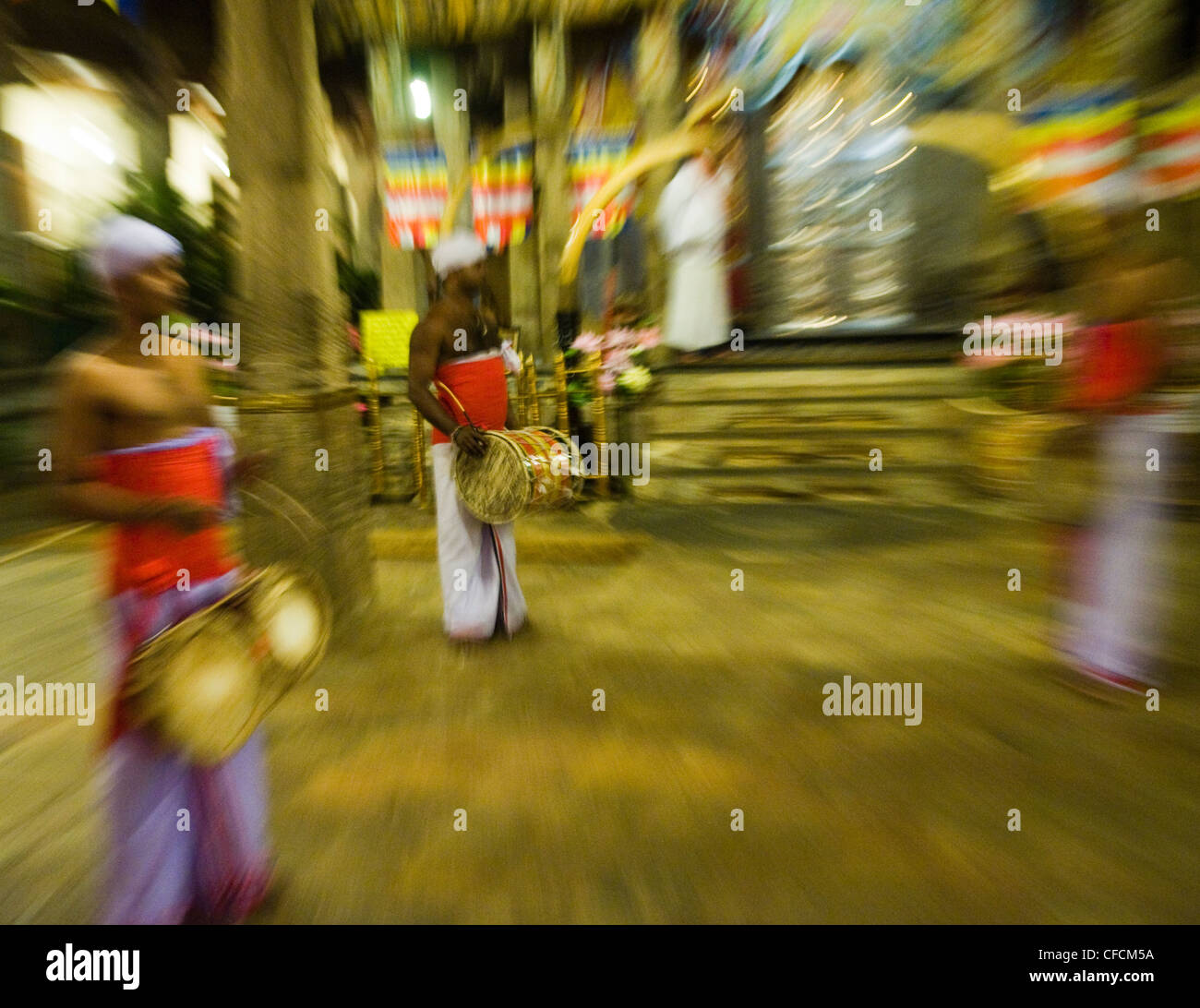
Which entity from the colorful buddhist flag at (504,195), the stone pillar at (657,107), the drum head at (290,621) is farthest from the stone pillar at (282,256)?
the colorful buddhist flag at (504,195)

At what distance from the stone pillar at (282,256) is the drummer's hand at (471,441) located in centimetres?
69

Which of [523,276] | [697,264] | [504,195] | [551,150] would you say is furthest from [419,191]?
[697,264]

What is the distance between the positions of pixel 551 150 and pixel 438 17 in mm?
2100

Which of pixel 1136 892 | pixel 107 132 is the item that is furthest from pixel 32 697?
pixel 107 132

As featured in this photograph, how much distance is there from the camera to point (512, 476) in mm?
3498

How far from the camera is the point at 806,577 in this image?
5102 millimetres

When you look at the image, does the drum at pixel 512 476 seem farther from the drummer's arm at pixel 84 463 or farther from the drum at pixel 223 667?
the drummer's arm at pixel 84 463

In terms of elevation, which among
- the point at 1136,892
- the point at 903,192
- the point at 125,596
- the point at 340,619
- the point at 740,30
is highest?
the point at 740,30

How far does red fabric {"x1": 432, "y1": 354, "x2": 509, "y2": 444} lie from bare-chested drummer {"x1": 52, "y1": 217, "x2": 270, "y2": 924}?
6.44ft

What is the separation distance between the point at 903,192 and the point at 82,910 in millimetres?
7979

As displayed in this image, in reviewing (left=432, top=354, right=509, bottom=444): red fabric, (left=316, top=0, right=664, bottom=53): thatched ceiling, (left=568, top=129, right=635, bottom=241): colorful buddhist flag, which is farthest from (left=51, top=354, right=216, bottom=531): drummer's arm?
(left=316, top=0, right=664, bottom=53): thatched ceiling

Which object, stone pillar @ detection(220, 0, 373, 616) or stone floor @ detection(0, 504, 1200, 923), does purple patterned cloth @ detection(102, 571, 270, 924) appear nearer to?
stone floor @ detection(0, 504, 1200, 923)

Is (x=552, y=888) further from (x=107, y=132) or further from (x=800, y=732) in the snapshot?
(x=107, y=132)

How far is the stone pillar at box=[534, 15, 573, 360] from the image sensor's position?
32.9 feet
